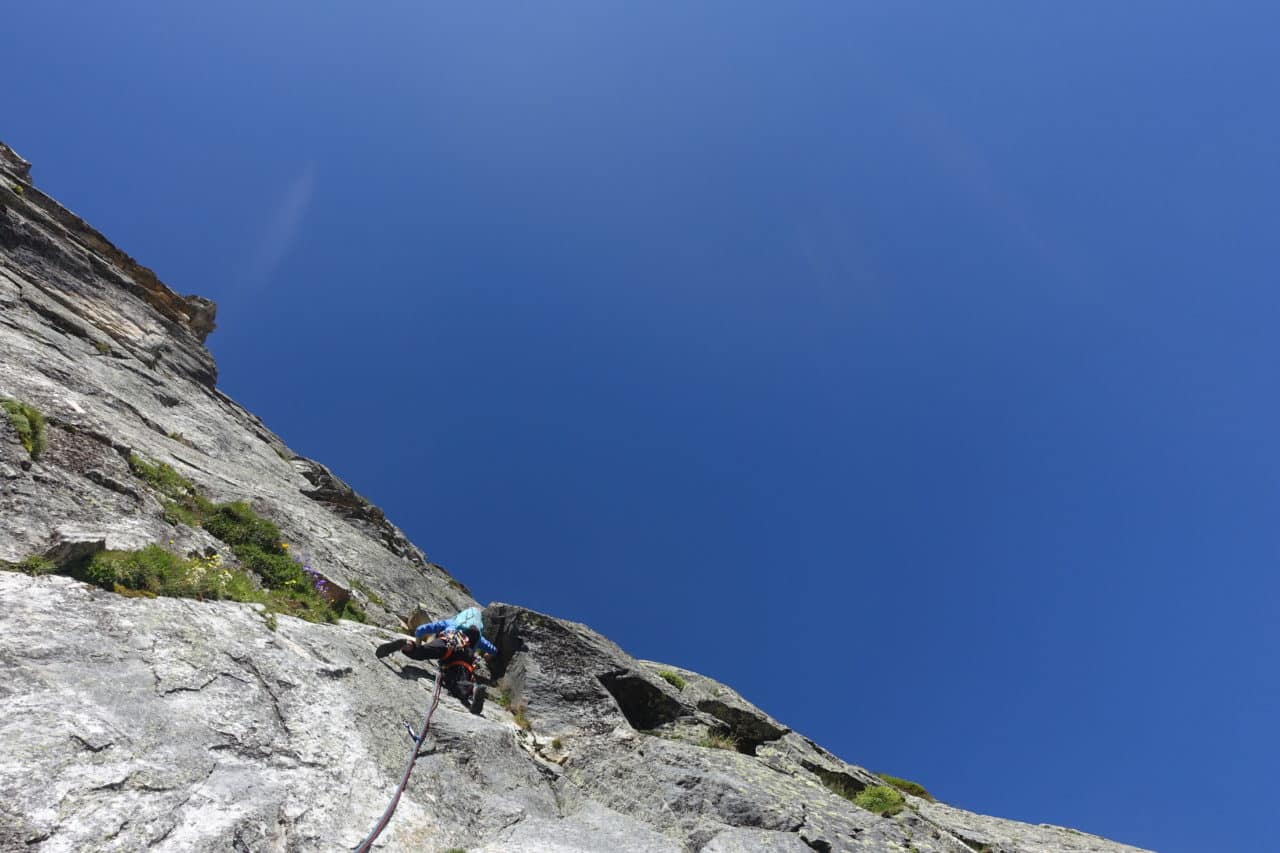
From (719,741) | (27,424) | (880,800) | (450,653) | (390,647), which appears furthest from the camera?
(880,800)

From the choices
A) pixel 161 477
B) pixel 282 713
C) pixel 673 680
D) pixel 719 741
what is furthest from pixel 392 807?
pixel 673 680

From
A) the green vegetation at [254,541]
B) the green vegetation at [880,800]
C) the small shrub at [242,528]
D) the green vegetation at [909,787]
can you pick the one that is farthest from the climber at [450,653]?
the green vegetation at [909,787]

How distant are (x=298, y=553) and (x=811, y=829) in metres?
13.2

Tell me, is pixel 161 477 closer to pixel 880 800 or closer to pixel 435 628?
pixel 435 628

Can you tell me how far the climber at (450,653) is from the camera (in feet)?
42.8

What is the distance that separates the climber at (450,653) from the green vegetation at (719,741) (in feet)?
18.2

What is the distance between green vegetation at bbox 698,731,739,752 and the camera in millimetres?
15148

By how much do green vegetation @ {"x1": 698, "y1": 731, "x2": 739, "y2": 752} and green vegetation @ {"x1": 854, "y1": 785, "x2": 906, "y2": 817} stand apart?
11.3 feet

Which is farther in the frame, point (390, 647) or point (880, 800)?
point (880, 800)

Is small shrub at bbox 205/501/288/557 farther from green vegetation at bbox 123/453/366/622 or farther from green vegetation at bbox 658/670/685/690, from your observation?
green vegetation at bbox 658/670/685/690

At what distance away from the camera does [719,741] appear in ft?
50.7

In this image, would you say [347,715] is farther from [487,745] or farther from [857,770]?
[857,770]

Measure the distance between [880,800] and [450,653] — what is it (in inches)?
455

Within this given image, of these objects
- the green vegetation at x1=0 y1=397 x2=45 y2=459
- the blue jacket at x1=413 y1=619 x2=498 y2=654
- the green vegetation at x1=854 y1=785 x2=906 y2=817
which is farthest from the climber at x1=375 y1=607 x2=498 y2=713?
the green vegetation at x1=854 y1=785 x2=906 y2=817
